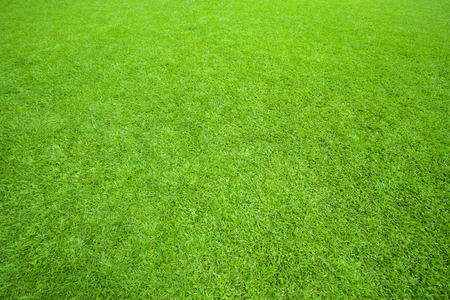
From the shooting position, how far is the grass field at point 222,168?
86 centimetres

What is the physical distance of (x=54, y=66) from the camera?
191cm

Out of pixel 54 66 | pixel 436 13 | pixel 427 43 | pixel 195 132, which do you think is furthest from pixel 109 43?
pixel 436 13

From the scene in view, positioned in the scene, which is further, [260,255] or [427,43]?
[427,43]

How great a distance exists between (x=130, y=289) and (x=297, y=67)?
202cm

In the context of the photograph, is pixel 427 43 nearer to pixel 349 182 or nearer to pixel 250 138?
pixel 349 182

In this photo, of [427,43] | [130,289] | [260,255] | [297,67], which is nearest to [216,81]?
[297,67]

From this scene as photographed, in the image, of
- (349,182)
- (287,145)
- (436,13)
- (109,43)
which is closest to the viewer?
(349,182)

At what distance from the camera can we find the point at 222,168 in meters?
1.20

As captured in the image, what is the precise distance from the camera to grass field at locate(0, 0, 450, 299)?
857mm

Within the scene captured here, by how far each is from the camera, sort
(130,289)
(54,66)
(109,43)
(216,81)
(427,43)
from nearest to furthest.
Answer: (130,289)
(216,81)
(54,66)
(109,43)
(427,43)

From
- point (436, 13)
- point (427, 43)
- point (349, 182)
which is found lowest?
point (349, 182)

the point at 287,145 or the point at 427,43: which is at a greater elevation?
the point at 427,43

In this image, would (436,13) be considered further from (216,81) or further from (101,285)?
(101,285)

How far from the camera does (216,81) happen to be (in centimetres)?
176
